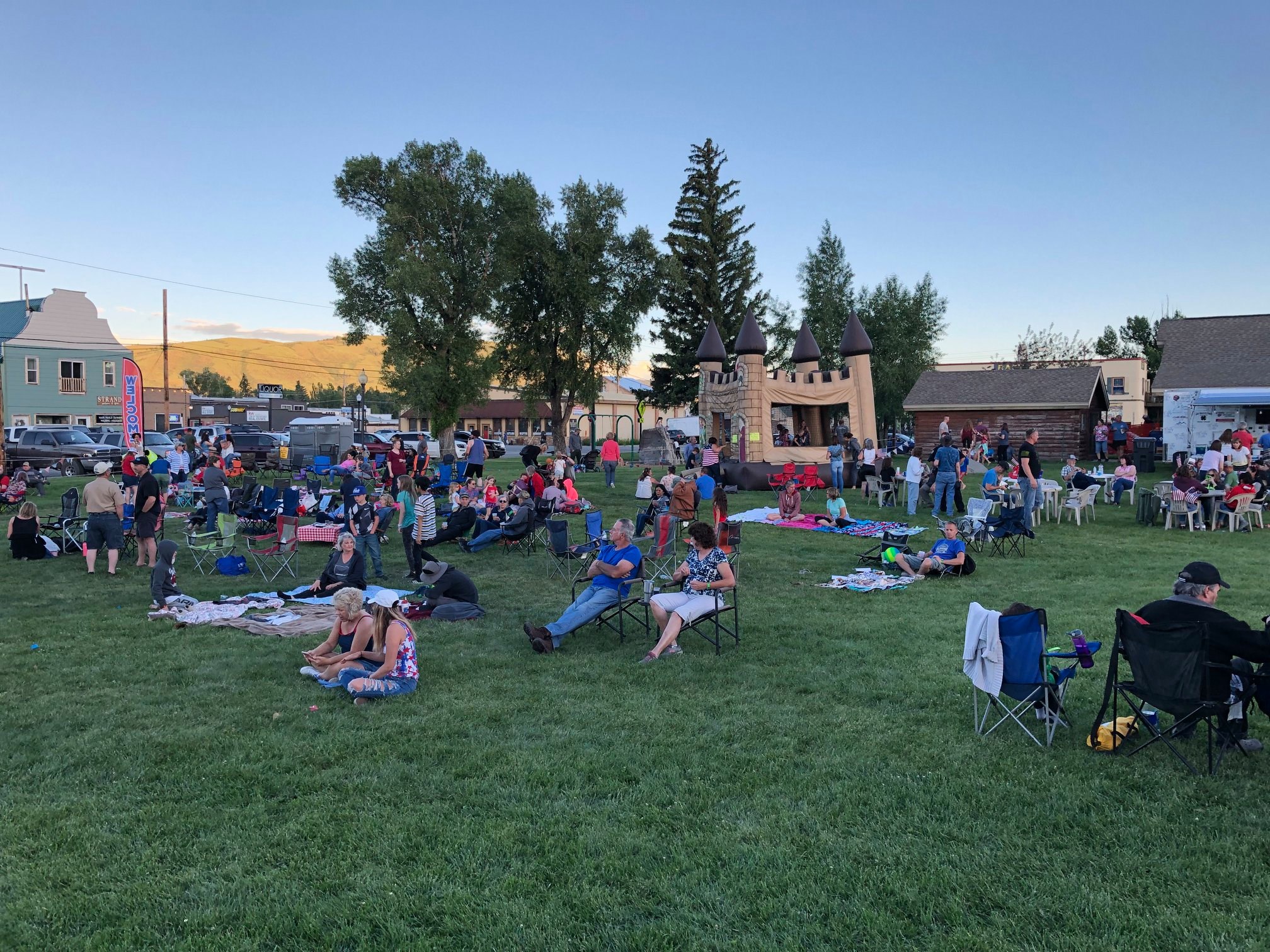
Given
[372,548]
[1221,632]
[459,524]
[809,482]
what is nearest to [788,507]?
[809,482]

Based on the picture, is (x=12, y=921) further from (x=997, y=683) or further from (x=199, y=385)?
(x=199, y=385)

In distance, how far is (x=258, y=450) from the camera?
3103 centimetres

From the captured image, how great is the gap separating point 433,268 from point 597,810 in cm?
3060

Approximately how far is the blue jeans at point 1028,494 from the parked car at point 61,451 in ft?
85.1

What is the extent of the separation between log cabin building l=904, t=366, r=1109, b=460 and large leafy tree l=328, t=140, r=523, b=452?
18.7m

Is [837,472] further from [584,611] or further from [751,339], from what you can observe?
[584,611]

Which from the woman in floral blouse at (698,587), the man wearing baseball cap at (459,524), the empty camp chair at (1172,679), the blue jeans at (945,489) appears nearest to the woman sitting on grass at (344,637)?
the woman in floral blouse at (698,587)

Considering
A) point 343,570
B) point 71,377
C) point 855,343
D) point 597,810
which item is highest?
point 71,377

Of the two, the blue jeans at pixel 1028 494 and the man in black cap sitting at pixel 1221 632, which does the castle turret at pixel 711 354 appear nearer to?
the blue jeans at pixel 1028 494

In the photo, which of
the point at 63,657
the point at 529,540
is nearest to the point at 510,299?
the point at 529,540

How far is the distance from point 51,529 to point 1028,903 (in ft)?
50.7

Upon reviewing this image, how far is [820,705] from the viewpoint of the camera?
6262 mm

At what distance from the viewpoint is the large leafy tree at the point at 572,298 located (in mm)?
33781

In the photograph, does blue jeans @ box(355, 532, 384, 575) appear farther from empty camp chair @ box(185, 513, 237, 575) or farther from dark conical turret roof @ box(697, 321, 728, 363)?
dark conical turret roof @ box(697, 321, 728, 363)
